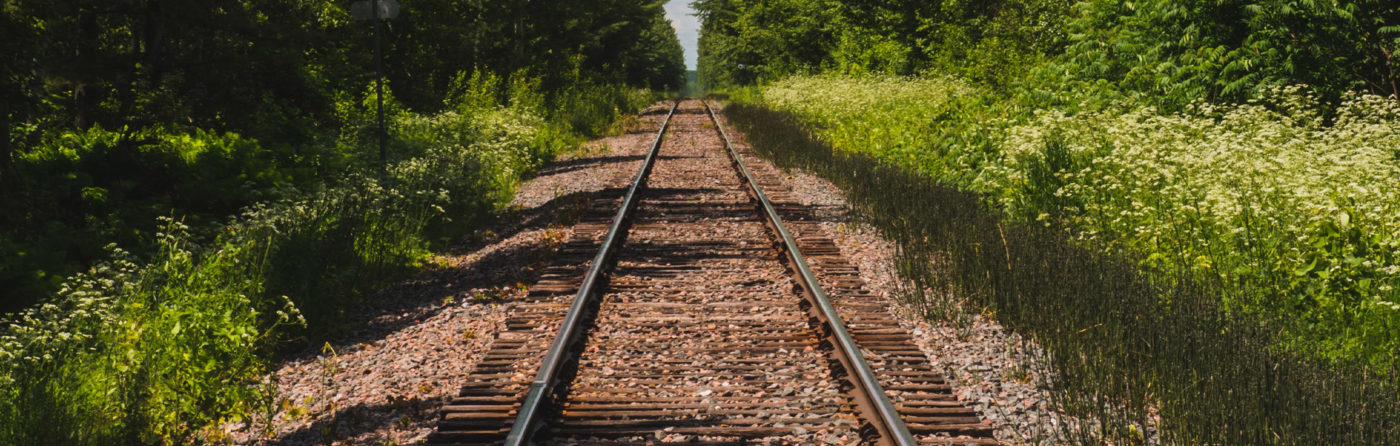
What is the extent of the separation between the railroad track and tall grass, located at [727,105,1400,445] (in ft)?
2.34

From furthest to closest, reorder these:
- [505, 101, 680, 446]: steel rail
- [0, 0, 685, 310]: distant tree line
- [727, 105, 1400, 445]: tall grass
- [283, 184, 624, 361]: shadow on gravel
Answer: [0, 0, 685, 310]: distant tree line
[283, 184, 624, 361]: shadow on gravel
[505, 101, 680, 446]: steel rail
[727, 105, 1400, 445]: tall grass

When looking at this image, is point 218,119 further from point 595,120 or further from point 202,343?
point 595,120

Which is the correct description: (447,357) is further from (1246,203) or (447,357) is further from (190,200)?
(1246,203)

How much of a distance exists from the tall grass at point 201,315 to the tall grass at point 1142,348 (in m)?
4.36

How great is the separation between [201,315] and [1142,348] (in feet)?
17.3

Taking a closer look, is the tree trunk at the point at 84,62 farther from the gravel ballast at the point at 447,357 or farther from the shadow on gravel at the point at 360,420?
the shadow on gravel at the point at 360,420

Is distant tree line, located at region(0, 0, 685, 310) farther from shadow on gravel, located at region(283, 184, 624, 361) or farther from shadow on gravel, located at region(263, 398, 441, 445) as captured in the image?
shadow on gravel, located at region(263, 398, 441, 445)

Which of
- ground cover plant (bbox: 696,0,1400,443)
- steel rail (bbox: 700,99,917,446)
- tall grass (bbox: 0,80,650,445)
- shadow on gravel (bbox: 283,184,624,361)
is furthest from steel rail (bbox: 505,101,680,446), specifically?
ground cover plant (bbox: 696,0,1400,443)

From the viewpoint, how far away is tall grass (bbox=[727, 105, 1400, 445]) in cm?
397

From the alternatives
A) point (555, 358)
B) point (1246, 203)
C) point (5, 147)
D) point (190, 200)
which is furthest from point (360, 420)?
point (190, 200)

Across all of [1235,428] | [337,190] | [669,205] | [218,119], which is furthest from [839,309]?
[218,119]

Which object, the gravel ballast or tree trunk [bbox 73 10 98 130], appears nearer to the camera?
the gravel ballast

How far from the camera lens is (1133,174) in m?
7.80

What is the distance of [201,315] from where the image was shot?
531cm
